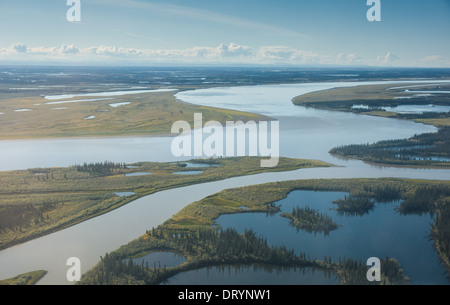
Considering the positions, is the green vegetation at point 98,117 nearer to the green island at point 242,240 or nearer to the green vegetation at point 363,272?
the green island at point 242,240

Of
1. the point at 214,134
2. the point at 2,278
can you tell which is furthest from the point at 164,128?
the point at 2,278

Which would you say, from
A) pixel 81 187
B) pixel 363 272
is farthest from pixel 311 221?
pixel 81 187

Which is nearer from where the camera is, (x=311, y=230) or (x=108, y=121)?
(x=311, y=230)

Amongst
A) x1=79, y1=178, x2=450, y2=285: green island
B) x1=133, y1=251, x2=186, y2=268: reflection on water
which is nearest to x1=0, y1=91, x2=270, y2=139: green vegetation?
x1=79, y1=178, x2=450, y2=285: green island

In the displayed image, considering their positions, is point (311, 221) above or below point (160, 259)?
above

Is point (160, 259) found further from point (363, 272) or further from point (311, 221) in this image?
point (363, 272)

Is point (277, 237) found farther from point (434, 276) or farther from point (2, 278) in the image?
point (2, 278)

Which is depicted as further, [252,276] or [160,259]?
[160,259]
